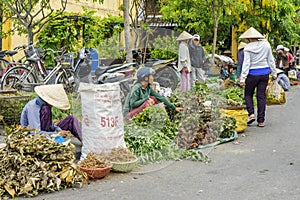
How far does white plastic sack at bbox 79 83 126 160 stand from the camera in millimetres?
7234

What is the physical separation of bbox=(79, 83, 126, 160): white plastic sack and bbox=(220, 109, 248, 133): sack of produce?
312 cm

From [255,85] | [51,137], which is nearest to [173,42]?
[255,85]

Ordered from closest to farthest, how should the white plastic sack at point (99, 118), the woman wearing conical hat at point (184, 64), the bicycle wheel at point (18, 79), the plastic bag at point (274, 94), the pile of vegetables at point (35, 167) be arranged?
the pile of vegetables at point (35, 167) < the white plastic sack at point (99, 118) < the plastic bag at point (274, 94) < the bicycle wheel at point (18, 79) < the woman wearing conical hat at point (184, 64)

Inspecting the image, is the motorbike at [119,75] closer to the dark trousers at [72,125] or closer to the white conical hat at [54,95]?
the dark trousers at [72,125]

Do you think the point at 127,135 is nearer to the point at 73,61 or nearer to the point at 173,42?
the point at 73,61

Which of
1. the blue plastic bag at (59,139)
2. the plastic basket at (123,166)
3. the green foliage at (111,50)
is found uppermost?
the green foliage at (111,50)

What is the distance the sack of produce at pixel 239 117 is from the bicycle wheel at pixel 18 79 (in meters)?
4.32

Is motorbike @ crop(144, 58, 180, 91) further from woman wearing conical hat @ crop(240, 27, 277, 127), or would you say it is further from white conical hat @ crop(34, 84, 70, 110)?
white conical hat @ crop(34, 84, 70, 110)

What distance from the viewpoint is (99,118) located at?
7223mm

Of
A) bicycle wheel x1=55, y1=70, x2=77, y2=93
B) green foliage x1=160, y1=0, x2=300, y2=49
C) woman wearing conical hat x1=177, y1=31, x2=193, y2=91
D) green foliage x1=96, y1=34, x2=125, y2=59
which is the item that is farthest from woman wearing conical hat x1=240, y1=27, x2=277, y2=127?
green foliage x1=160, y1=0, x2=300, y2=49

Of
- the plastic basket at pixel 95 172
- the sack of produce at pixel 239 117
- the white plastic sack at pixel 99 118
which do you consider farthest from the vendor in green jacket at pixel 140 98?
the plastic basket at pixel 95 172

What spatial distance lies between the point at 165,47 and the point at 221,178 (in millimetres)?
10226

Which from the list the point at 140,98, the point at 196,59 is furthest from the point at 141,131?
the point at 196,59

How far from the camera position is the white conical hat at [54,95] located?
23.8 ft
